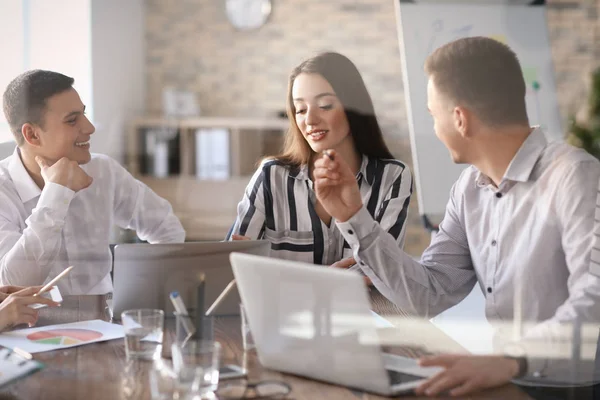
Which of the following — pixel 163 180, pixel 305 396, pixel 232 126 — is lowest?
pixel 305 396

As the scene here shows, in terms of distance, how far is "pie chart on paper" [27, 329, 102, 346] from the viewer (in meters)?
1.28

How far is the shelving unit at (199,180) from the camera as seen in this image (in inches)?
102

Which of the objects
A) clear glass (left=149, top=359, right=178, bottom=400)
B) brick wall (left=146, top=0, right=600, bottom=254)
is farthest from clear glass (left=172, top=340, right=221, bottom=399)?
brick wall (left=146, top=0, right=600, bottom=254)

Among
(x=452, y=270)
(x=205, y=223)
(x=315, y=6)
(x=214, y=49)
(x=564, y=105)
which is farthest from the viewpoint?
(x=214, y=49)

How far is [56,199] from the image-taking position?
5.91 ft

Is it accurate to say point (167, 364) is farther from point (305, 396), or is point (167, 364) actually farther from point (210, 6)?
point (210, 6)

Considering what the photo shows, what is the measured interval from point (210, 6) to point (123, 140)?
0.67 metres

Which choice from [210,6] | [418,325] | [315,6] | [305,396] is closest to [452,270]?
[418,325]

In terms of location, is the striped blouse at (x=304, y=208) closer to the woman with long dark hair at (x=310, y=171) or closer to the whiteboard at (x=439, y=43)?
the woman with long dark hair at (x=310, y=171)

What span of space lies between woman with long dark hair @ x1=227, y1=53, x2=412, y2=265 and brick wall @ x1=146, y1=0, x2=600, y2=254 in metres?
0.13

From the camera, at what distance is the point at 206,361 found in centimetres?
102

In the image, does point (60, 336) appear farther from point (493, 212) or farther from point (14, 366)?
point (493, 212)

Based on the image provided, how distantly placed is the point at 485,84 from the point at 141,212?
45.2 inches

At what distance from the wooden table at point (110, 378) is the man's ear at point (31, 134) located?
86 centimetres
